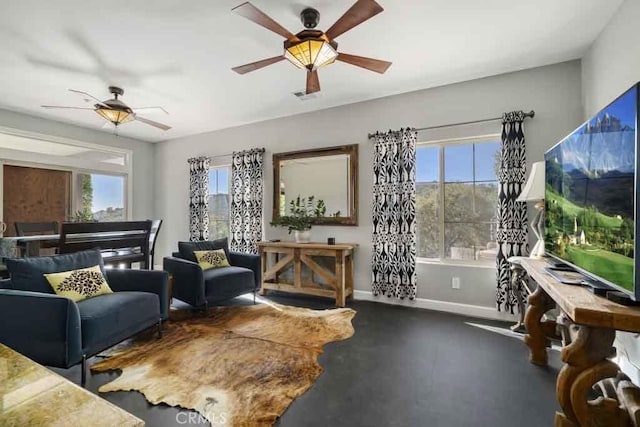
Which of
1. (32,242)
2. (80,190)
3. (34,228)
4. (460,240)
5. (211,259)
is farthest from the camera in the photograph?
(80,190)

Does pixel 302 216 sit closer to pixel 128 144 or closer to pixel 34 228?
pixel 34 228

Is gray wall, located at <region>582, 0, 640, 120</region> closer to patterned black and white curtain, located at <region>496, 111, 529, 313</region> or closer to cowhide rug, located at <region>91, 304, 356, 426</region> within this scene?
patterned black and white curtain, located at <region>496, 111, 529, 313</region>

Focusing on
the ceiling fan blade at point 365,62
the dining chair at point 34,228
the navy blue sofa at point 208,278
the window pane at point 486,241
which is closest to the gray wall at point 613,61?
the window pane at point 486,241

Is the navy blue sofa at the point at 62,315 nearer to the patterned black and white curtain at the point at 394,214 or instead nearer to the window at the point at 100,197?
the patterned black and white curtain at the point at 394,214

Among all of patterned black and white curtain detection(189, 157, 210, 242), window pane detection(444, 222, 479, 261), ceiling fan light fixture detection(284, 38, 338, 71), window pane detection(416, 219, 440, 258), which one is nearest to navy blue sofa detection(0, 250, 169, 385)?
ceiling fan light fixture detection(284, 38, 338, 71)

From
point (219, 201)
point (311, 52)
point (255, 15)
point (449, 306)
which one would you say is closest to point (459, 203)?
point (449, 306)

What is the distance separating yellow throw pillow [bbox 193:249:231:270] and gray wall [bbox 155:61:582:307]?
1042 mm

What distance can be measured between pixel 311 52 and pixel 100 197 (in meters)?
5.23

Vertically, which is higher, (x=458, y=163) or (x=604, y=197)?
(x=458, y=163)

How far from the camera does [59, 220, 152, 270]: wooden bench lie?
10.8 feet

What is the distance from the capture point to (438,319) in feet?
10.7

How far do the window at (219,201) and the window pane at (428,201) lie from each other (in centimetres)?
330

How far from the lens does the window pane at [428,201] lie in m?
3.67

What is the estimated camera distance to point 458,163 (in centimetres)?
356
